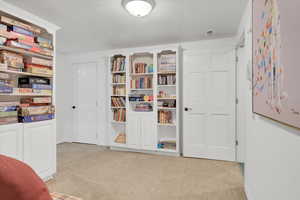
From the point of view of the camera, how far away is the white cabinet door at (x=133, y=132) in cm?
385

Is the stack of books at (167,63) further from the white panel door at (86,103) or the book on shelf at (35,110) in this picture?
the book on shelf at (35,110)

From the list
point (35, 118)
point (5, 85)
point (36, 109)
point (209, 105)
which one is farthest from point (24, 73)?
point (209, 105)

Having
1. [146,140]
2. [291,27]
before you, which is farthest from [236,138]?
[291,27]

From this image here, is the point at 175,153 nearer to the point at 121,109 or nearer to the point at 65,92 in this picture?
the point at 121,109

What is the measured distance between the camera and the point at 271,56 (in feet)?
3.63

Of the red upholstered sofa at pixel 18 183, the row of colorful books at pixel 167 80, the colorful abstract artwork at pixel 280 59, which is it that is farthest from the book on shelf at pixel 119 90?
the red upholstered sofa at pixel 18 183

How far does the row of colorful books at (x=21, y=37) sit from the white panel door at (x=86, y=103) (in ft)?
6.94

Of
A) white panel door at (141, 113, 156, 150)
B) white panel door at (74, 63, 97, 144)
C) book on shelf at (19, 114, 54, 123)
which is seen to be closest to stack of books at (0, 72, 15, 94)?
book on shelf at (19, 114, 54, 123)

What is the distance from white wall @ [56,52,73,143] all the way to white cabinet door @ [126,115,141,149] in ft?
6.44

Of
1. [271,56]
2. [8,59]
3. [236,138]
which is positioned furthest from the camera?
[236,138]

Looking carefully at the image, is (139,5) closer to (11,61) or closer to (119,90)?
(11,61)

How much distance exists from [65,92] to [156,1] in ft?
12.2

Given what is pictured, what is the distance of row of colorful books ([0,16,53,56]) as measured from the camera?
2013mm

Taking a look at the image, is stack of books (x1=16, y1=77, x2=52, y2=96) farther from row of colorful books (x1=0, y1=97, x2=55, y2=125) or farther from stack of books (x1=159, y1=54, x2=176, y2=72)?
stack of books (x1=159, y1=54, x2=176, y2=72)
